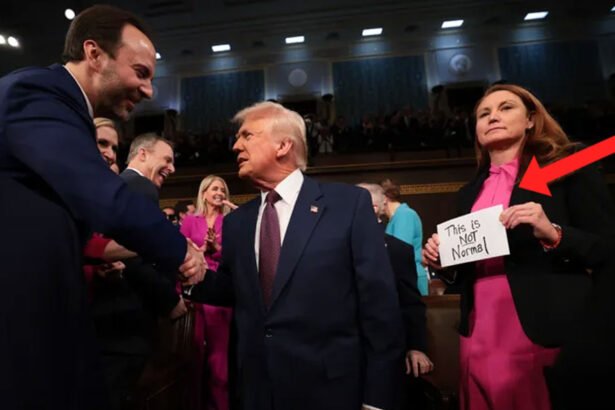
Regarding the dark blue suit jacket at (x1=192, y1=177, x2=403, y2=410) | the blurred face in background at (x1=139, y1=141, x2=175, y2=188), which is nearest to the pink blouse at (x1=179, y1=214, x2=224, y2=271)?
the blurred face in background at (x1=139, y1=141, x2=175, y2=188)

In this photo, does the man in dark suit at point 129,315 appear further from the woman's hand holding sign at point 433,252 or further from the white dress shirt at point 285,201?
the woman's hand holding sign at point 433,252

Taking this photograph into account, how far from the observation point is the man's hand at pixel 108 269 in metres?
1.76

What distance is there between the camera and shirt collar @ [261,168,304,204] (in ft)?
5.43

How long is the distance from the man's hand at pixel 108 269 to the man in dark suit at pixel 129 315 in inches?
1.2

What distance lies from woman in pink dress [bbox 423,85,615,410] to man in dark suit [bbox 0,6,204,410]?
97 centimetres

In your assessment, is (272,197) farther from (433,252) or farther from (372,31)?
(372,31)

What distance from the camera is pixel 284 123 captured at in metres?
1.77

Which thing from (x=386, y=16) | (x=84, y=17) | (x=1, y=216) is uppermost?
(x=386, y=16)

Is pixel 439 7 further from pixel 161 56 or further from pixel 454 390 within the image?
pixel 454 390

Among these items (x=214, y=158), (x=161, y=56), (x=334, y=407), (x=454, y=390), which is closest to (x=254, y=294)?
(x=334, y=407)

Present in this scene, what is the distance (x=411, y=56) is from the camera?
13.9 m

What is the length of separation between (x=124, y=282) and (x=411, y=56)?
13853 mm

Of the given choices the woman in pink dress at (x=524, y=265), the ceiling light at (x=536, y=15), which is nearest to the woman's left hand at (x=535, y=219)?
the woman in pink dress at (x=524, y=265)

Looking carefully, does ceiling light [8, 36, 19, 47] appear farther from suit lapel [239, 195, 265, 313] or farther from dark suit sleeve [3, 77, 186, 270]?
dark suit sleeve [3, 77, 186, 270]
